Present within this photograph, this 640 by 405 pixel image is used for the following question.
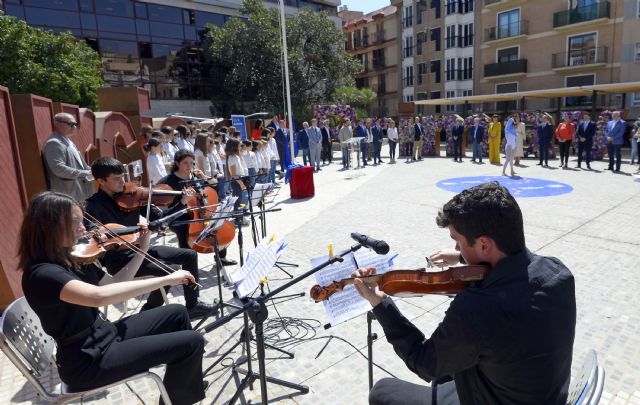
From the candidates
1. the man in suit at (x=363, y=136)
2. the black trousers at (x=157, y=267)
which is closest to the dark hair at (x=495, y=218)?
the black trousers at (x=157, y=267)

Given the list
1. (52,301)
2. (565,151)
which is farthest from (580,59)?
(52,301)

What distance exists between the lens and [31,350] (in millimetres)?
2627

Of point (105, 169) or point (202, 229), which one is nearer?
point (105, 169)

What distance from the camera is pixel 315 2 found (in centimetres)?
3806

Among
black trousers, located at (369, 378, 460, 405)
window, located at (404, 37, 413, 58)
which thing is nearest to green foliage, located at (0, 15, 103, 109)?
black trousers, located at (369, 378, 460, 405)

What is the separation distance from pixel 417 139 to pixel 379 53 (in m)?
35.4

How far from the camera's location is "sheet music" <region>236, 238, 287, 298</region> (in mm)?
2645

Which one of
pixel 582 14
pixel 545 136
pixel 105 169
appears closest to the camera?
pixel 105 169

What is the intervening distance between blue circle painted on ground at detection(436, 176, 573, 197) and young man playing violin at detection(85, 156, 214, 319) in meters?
7.86

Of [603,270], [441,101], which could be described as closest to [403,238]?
[603,270]

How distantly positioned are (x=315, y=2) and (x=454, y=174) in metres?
30.4

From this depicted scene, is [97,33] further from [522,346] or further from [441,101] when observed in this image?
[522,346]

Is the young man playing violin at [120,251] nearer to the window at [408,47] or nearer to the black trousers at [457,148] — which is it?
the black trousers at [457,148]

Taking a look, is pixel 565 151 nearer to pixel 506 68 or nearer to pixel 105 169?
pixel 105 169
